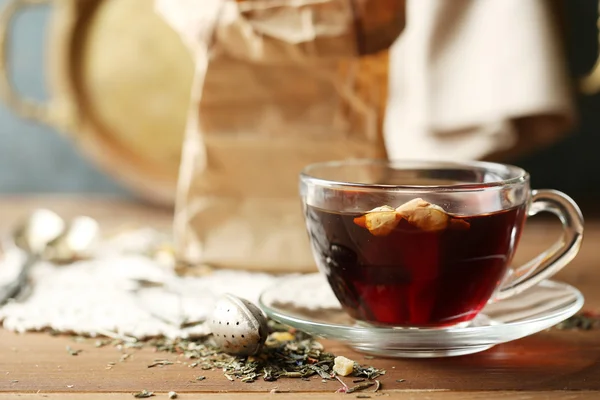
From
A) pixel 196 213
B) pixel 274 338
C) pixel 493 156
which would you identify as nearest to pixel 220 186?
pixel 196 213

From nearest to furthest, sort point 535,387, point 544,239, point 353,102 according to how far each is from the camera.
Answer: point 535,387, point 353,102, point 544,239

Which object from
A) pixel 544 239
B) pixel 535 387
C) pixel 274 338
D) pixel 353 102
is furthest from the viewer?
pixel 544 239

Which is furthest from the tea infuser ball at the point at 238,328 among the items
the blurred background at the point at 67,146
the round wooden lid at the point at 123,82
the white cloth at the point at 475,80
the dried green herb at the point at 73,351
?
the blurred background at the point at 67,146

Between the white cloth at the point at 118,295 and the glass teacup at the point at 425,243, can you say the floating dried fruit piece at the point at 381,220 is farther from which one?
the white cloth at the point at 118,295

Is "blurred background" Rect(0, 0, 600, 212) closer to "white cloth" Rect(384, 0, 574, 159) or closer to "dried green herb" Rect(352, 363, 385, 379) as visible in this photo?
"white cloth" Rect(384, 0, 574, 159)

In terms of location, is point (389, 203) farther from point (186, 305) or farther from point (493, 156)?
point (493, 156)

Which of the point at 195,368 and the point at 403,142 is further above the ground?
the point at 403,142
